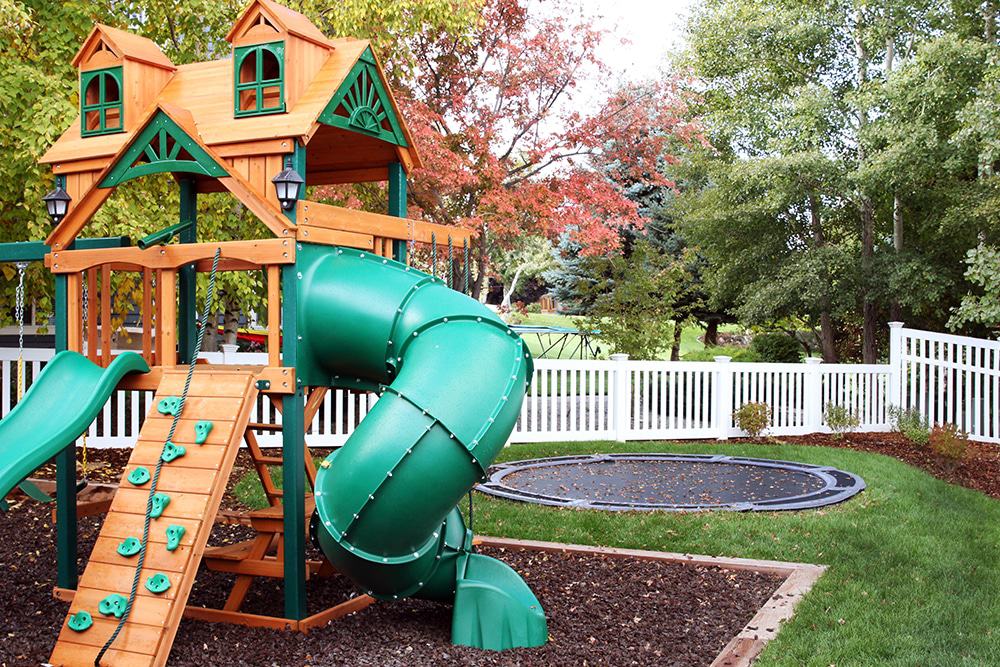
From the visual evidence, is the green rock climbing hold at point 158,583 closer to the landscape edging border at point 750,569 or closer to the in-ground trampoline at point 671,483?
the landscape edging border at point 750,569

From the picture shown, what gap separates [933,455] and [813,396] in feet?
6.76

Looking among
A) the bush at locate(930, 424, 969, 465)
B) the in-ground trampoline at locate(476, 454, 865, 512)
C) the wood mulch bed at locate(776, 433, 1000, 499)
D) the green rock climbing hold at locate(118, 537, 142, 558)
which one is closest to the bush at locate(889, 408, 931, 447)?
the wood mulch bed at locate(776, 433, 1000, 499)

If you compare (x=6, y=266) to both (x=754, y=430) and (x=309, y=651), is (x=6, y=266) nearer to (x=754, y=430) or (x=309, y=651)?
(x=309, y=651)

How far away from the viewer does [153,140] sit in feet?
15.2

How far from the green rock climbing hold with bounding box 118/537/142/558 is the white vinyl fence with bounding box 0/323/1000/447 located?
20.4ft

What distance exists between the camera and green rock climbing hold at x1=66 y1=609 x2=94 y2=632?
3852 mm

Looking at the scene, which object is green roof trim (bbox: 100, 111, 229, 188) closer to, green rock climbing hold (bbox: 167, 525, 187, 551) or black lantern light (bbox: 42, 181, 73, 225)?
black lantern light (bbox: 42, 181, 73, 225)

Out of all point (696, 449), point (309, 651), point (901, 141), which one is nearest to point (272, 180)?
point (309, 651)

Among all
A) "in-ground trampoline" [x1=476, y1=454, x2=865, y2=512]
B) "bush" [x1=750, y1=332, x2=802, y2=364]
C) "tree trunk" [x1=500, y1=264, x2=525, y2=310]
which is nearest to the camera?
"in-ground trampoline" [x1=476, y1=454, x2=865, y2=512]

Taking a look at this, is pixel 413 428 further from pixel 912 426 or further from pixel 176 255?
pixel 912 426

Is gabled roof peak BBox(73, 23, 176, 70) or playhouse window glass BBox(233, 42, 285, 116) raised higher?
gabled roof peak BBox(73, 23, 176, 70)

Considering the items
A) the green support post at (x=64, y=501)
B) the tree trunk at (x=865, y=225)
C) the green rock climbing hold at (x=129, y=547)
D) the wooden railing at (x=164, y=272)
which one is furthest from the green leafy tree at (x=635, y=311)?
the green rock climbing hold at (x=129, y=547)

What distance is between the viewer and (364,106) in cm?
496

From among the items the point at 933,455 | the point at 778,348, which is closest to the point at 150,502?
the point at 933,455
